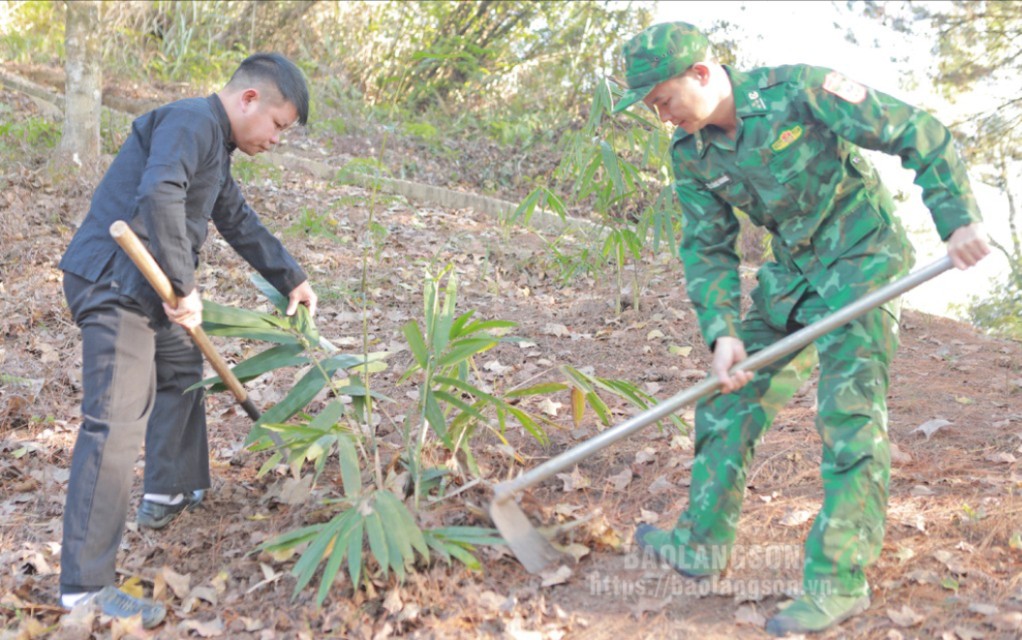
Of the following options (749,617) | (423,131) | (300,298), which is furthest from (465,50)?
(749,617)

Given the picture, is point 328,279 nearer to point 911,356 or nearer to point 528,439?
point 528,439

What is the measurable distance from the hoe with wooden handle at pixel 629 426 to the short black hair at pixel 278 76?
1.41m

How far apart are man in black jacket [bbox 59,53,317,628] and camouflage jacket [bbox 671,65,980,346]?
1389mm

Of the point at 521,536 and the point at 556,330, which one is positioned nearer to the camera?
the point at 521,536

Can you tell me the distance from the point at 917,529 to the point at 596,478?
1.13 m

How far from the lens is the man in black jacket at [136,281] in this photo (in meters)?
2.71

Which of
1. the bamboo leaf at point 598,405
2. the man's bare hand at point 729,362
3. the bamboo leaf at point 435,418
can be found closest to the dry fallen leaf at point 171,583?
the bamboo leaf at point 435,418

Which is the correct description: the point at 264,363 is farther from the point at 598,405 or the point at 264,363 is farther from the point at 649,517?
the point at 649,517

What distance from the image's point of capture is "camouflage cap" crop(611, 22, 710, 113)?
8.02ft

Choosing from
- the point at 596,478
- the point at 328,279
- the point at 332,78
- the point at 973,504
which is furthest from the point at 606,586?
the point at 332,78

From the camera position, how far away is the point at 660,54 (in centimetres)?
244

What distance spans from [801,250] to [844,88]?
47 cm

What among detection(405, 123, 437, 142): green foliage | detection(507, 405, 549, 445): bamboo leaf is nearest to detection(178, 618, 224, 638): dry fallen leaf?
detection(507, 405, 549, 445): bamboo leaf

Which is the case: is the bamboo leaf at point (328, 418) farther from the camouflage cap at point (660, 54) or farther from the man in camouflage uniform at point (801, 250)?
the camouflage cap at point (660, 54)
